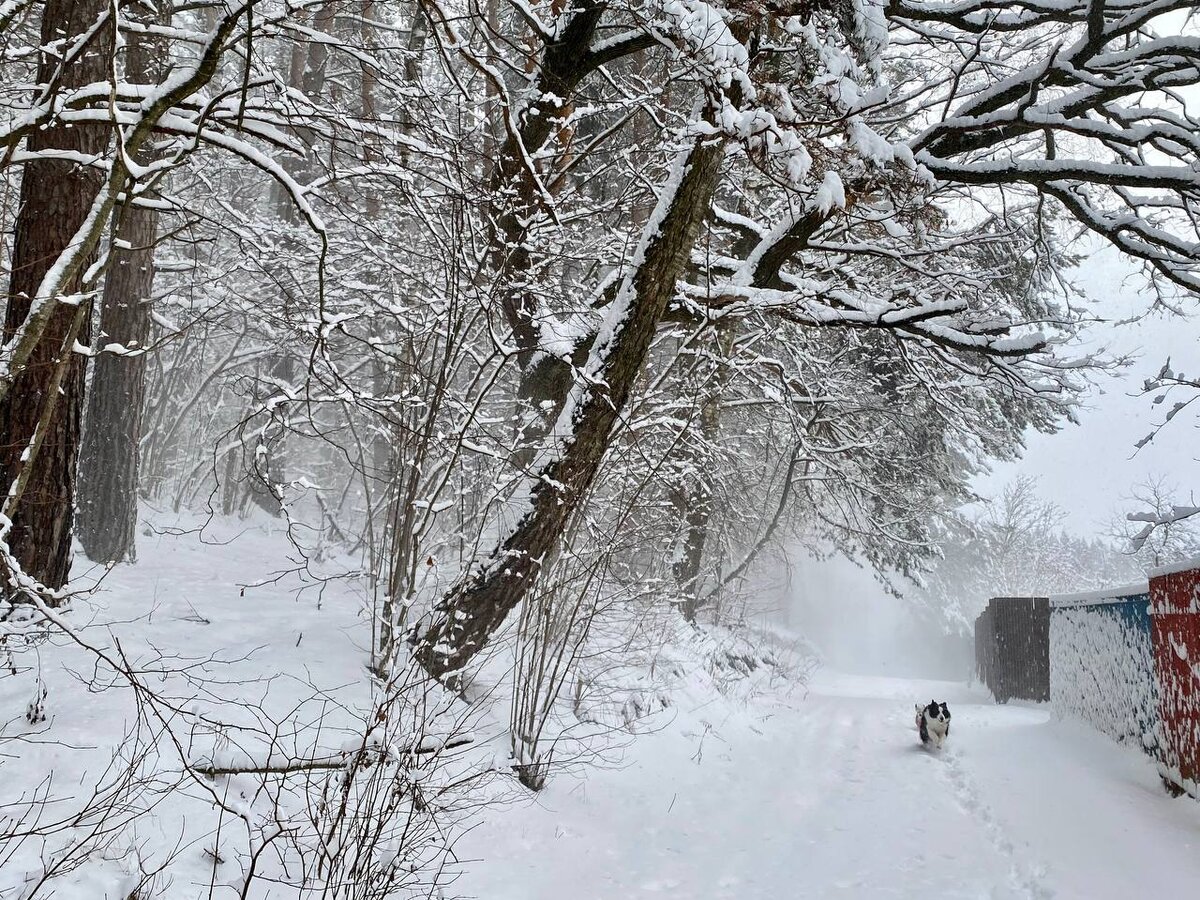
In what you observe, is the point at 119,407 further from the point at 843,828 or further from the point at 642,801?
the point at 843,828

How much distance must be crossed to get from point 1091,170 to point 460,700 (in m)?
5.25

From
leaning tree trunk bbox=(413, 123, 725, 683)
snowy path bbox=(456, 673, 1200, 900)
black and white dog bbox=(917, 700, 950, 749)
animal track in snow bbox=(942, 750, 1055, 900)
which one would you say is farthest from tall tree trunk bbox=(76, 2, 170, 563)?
black and white dog bbox=(917, 700, 950, 749)

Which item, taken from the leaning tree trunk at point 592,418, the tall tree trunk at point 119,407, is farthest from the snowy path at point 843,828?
the tall tree trunk at point 119,407

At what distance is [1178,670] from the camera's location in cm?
575

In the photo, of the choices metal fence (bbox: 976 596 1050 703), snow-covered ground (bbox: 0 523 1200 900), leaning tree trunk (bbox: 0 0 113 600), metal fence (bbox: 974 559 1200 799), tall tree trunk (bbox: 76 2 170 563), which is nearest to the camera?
snow-covered ground (bbox: 0 523 1200 900)

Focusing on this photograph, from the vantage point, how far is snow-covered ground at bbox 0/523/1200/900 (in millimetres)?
3238

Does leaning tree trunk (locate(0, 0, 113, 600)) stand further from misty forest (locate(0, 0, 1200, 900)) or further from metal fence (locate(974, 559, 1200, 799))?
metal fence (locate(974, 559, 1200, 799))

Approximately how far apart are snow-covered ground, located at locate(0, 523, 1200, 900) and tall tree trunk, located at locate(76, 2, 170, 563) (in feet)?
1.73

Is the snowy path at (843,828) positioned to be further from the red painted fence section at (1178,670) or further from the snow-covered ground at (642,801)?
the red painted fence section at (1178,670)

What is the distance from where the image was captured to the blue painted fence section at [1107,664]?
672 cm

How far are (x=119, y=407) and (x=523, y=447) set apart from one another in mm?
4271

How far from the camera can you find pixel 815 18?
141 inches

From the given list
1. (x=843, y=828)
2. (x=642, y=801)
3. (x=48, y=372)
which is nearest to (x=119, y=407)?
(x=48, y=372)

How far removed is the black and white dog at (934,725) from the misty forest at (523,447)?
0.28m
